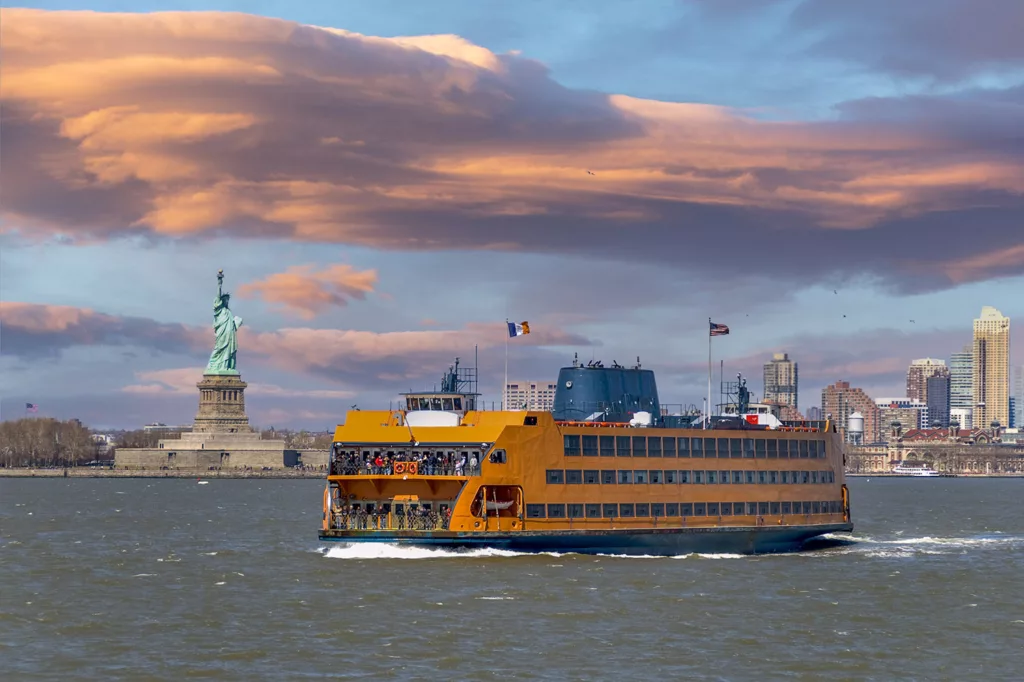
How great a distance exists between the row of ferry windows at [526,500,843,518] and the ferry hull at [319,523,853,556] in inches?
29.0

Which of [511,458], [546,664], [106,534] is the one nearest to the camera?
[546,664]

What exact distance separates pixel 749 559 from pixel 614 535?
789 centimetres

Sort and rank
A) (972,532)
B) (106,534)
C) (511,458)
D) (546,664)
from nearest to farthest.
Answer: (546,664) < (511,458) < (106,534) < (972,532)

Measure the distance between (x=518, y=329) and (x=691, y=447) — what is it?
9.97 m

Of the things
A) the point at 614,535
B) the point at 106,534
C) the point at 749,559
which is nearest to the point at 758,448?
the point at 749,559

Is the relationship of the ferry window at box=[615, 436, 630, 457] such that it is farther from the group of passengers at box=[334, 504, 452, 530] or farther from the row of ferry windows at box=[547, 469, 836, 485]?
the group of passengers at box=[334, 504, 452, 530]

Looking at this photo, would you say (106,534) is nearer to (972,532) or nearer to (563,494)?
(563,494)

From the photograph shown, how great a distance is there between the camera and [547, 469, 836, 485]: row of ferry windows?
6794cm

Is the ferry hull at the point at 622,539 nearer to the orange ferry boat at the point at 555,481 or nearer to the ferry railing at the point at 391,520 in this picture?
the orange ferry boat at the point at 555,481

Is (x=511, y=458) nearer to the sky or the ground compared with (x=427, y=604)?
nearer to the sky

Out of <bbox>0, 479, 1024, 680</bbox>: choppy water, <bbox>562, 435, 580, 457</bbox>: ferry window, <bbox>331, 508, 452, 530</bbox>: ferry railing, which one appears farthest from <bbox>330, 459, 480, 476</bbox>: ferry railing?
<bbox>562, 435, 580, 457</bbox>: ferry window

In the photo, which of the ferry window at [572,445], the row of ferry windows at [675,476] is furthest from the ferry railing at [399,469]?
the ferry window at [572,445]

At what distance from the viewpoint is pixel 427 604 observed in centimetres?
5412

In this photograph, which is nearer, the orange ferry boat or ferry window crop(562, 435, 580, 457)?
the orange ferry boat
